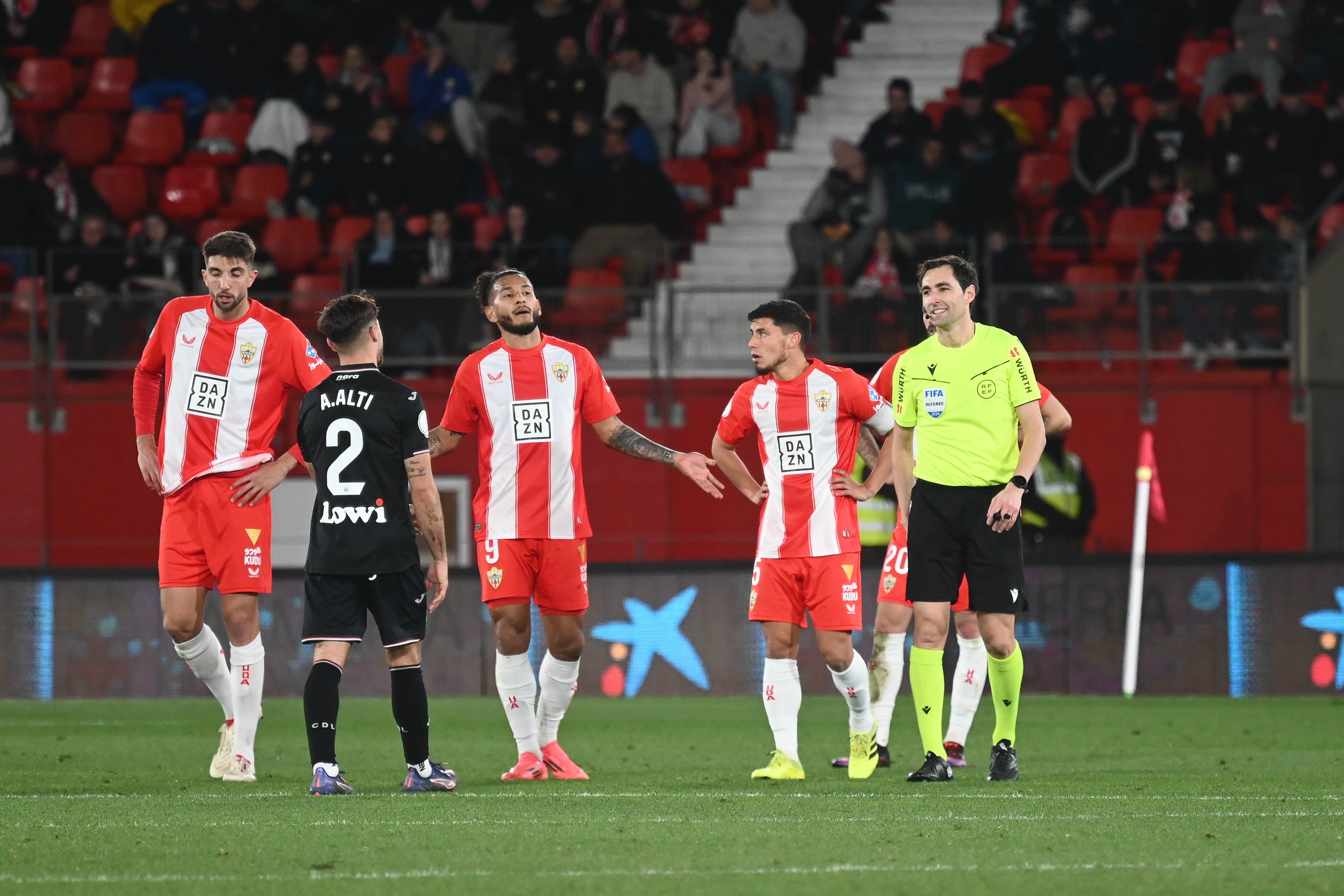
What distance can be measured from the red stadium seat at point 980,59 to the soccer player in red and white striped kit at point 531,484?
12771 mm

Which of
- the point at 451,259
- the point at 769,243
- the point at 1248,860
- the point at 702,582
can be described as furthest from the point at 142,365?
the point at 769,243

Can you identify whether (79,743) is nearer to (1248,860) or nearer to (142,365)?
(142,365)

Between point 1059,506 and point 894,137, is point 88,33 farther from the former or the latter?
point 1059,506

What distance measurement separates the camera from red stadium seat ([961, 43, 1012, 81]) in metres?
20.0

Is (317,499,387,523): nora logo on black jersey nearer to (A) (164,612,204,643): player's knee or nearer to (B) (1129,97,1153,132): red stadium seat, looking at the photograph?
(A) (164,612,204,643): player's knee

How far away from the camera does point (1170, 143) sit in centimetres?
1770

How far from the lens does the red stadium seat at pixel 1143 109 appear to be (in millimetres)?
18453

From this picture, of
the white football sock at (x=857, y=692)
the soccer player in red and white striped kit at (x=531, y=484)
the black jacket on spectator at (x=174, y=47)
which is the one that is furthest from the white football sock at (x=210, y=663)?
the black jacket on spectator at (x=174, y=47)

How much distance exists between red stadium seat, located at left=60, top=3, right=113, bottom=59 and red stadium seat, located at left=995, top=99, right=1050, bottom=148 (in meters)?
10.1

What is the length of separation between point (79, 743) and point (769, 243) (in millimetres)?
10791

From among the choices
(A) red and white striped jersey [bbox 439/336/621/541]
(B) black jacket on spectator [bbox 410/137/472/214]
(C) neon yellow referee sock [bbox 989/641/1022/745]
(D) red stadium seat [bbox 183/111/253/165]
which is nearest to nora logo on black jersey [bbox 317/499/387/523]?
(A) red and white striped jersey [bbox 439/336/621/541]

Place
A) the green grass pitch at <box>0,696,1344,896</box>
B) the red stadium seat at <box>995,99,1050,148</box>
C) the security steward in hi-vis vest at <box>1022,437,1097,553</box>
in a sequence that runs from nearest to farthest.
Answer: the green grass pitch at <box>0,696,1344,896</box> → the security steward in hi-vis vest at <box>1022,437,1097,553</box> → the red stadium seat at <box>995,99,1050,148</box>

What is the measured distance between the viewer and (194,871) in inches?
208

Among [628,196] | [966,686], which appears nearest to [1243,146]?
[628,196]
